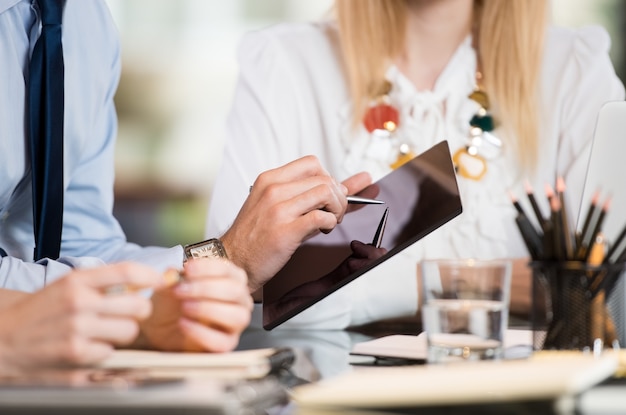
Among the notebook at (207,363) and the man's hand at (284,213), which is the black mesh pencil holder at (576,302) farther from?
the man's hand at (284,213)

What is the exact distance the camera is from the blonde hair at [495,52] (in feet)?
6.40

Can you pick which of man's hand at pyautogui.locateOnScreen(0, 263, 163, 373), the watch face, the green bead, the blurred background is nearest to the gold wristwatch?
the watch face

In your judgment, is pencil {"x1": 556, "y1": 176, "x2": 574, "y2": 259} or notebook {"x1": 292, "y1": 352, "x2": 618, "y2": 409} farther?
pencil {"x1": 556, "y1": 176, "x2": 574, "y2": 259}

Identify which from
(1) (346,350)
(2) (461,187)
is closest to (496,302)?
(1) (346,350)

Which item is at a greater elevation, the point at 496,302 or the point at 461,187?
the point at 461,187

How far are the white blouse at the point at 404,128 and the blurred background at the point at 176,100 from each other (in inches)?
118

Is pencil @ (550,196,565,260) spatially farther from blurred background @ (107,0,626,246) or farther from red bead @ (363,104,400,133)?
blurred background @ (107,0,626,246)

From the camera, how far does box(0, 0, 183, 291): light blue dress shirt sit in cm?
132

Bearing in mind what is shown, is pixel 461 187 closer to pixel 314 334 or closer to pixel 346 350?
pixel 314 334

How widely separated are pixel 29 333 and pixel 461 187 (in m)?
1.32

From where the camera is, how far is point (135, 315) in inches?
29.6

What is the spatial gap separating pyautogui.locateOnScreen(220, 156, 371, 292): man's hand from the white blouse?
549mm

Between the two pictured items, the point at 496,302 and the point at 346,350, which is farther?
the point at 346,350

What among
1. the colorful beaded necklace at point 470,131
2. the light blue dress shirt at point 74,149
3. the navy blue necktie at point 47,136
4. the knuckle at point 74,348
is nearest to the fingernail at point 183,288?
the knuckle at point 74,348
